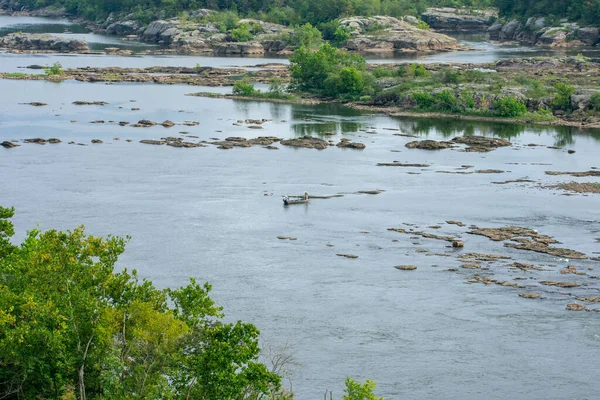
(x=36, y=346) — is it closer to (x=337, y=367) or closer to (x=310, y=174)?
(x=337, y=367)

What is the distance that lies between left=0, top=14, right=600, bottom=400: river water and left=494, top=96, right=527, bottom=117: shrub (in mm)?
3284

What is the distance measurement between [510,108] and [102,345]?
3163 inches

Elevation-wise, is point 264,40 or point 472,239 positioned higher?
point 264,40

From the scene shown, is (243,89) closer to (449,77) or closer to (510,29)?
(449,77)

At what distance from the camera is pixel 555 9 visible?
596 feet

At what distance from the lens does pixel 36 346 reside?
81.4 ft

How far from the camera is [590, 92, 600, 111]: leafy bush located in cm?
9856

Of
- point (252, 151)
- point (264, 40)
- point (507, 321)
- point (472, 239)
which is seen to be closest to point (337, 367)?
point (507, 321)

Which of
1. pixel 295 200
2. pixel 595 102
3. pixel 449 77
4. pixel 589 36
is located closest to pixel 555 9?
pixel 589 36

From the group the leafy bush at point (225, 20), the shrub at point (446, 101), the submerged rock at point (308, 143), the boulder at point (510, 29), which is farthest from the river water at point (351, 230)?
the boulder at point (510, 29)

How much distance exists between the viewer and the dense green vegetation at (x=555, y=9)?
6777 inches

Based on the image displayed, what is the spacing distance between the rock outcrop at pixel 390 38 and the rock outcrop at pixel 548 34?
15006 millimetres

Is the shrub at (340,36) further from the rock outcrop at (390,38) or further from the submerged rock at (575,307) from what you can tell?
the submerged rock at (575,307)

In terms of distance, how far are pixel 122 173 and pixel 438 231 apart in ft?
96.8
